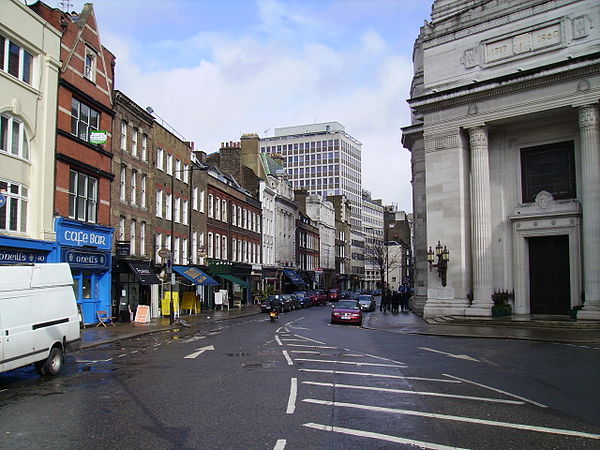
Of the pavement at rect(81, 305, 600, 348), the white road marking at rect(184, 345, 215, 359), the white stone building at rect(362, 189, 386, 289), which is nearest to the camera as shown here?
the white road marking at rect(184, 345, 215, 359)

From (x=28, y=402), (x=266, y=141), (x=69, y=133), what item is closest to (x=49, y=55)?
(x=69, y=133)

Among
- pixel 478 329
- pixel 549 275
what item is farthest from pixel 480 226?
pixel 478 329

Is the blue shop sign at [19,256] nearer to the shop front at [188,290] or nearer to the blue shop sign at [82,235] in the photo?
the blue shop sign at [82,235]

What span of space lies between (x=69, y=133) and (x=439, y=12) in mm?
24509

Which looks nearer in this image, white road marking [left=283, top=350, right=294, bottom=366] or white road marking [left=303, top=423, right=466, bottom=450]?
white road marking [left=303, top=423, right=466, bottom=450]

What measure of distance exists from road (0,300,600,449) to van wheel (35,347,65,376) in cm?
26

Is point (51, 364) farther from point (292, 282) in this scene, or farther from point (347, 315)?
point (292, 282)

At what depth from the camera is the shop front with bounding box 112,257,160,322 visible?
3088 cm

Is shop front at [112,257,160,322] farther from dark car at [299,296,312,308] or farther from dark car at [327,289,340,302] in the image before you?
dark car at [327,289,340,302]

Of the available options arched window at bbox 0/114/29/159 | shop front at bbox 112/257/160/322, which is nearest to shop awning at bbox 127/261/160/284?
shop front at bbox 112/257/160/322

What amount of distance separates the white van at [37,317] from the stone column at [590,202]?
2345cm

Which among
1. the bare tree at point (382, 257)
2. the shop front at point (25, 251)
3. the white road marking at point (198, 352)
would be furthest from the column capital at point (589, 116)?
the bare tree at point (382, 257)

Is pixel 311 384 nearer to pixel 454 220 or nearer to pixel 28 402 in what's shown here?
pixel 28 402

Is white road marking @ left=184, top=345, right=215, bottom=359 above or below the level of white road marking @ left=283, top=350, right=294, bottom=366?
below
